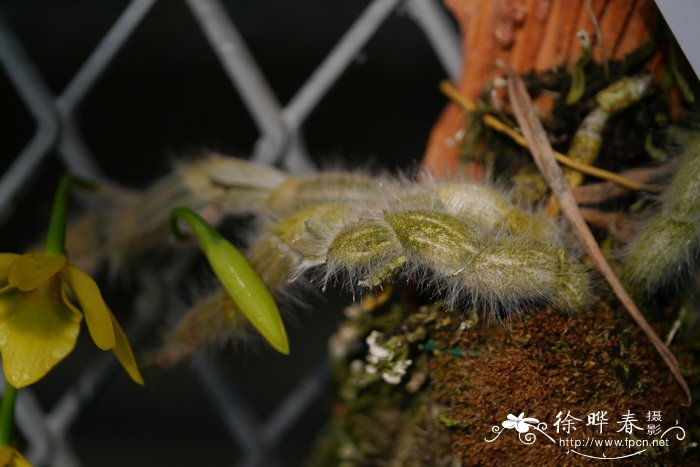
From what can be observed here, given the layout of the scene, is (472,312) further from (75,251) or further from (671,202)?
(75,251)

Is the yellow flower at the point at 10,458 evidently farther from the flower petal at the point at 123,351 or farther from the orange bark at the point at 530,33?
the orange bark at the point at 530,33

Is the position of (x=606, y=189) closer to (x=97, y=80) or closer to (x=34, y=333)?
(x=34, y=333)

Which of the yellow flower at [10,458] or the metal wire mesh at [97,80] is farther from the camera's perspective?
the metal wire mesh at [97,80]

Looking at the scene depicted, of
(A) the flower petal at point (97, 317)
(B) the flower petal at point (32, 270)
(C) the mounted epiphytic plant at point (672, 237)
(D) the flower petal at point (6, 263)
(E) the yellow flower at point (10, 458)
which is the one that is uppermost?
(D) the flower petal at point (6, 263)

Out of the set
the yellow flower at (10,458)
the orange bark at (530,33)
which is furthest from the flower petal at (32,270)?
the orange bark at (530,33)

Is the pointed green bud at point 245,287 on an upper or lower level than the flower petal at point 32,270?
lower
